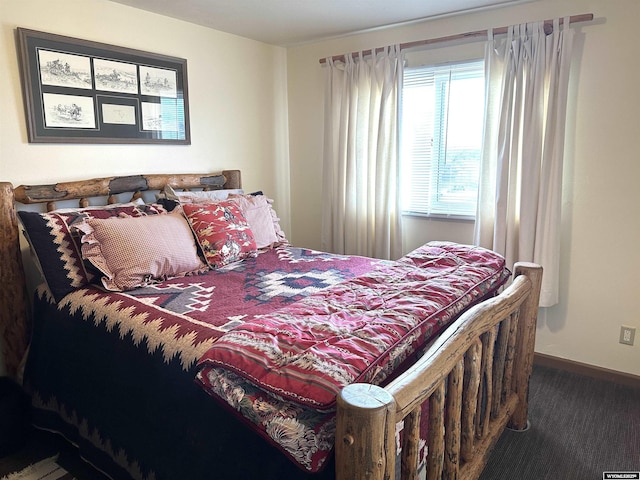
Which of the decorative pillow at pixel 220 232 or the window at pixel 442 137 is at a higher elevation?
the window at pixel 442 137

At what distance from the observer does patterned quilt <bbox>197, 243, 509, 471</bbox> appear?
103cm

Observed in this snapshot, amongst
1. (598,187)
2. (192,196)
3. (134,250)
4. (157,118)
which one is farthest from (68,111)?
(598,187)

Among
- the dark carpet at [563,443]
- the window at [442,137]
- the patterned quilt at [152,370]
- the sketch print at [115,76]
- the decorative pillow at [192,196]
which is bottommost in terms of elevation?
the dark carpet at [563,443]

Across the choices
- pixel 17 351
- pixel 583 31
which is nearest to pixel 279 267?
pixel 17 351

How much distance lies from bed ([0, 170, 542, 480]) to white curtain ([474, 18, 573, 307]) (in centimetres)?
74

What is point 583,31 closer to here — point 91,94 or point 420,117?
point 420,117

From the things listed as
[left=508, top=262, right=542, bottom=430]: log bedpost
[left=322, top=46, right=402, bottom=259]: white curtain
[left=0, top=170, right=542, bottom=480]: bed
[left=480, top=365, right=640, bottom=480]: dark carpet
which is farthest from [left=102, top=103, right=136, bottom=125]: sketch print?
[left=480, top=365, right=640, bottom=480]: dark carpet

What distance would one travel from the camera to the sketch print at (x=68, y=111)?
240 cm

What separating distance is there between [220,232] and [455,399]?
1629 millimetres

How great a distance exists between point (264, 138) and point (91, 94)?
1.46 metres

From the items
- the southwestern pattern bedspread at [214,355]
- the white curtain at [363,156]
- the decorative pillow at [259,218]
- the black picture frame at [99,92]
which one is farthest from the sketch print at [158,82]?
the southwestern pattern bedspread at [214,355]

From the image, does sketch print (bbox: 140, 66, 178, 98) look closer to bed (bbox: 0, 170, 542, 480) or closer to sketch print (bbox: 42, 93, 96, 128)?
sketch print (bbox: 42, 93, 96, 128)

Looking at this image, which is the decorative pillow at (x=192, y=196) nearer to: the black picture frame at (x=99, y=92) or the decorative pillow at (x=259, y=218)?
the decorative pillow at (x=259, y=218)

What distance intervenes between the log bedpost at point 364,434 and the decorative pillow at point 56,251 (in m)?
1.70
